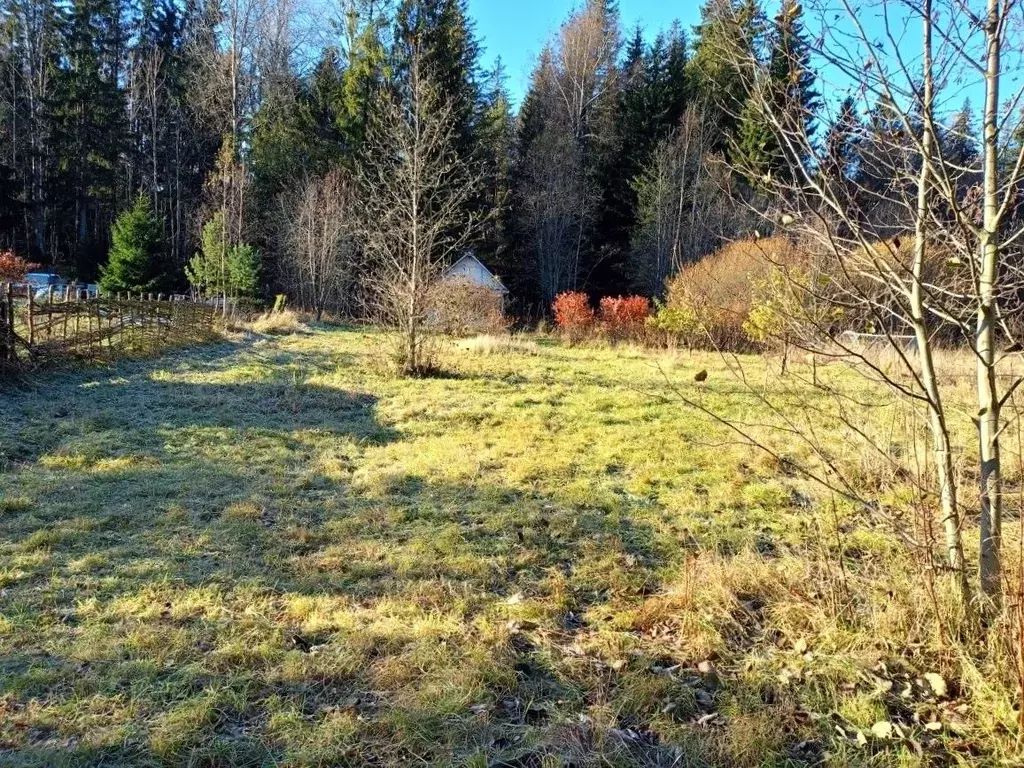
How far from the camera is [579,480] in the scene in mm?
5535

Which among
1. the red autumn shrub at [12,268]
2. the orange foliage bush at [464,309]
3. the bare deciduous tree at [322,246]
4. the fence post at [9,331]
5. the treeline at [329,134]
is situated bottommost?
the fence post at [9,331]

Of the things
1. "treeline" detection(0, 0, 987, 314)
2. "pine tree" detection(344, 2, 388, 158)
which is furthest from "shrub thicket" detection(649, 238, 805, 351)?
"pine tree" detection(344, 2, 388, 158)

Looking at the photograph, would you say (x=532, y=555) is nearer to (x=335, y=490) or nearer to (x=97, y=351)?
(x=335, y=490)

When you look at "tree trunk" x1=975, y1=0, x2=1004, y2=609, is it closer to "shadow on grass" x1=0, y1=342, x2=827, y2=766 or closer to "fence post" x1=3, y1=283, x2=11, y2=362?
"shadow on grass" x1=0, y1=342, x2=827, y2=766

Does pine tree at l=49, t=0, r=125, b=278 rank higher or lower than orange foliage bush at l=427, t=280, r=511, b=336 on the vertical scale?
higher

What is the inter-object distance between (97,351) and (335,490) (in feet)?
26.3

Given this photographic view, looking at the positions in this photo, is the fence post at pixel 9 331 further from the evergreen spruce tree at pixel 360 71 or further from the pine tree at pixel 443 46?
the evergreen spruce tree at pixel 360 71

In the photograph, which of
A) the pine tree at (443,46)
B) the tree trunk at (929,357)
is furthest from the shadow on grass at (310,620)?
the pine tree at (443,46)

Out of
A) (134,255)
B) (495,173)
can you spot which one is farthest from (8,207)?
(495,173)

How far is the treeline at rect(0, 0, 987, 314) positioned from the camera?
1018 inches

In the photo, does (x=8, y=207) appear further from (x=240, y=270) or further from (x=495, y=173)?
(x=495, y=173)

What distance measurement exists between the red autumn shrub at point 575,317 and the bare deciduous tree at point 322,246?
852 centimetres

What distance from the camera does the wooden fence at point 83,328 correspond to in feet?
29.7

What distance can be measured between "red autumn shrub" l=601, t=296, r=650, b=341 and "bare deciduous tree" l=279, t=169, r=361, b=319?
1004 centimetres
